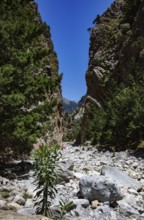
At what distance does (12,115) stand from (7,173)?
2.60m

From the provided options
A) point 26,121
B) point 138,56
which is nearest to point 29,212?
point 26,121

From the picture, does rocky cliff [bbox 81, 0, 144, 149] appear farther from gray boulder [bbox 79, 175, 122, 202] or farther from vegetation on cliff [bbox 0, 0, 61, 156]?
gray boulder [bbox 79, 175, 122, 202]

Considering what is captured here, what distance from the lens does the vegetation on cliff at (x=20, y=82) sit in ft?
48.8

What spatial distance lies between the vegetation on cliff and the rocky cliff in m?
9.43

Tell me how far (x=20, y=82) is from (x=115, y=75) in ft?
90.0

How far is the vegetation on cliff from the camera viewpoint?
1488 centimetres

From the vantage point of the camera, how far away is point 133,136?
83.0ft

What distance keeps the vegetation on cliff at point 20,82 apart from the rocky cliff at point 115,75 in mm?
9427

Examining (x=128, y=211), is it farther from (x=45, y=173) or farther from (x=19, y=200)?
(x=19, y=200)

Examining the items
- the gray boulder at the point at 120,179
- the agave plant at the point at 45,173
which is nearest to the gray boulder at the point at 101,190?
the gray boulder at the point at 120,179

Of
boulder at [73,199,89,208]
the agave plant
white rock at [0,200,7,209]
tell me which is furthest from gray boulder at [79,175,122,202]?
white rock at [0,200,7,209]

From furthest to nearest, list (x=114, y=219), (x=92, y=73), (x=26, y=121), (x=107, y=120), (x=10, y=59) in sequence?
(x=92, y=73) → (x=107, y=120) → (x=10, y=59) → (x=26, y=121) → (x=114, y=219)

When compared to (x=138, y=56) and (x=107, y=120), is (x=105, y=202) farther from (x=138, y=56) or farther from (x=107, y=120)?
(x=138, y=56)

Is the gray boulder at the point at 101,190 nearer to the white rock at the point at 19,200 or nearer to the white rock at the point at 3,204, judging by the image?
the white rock at the point at 19,200
